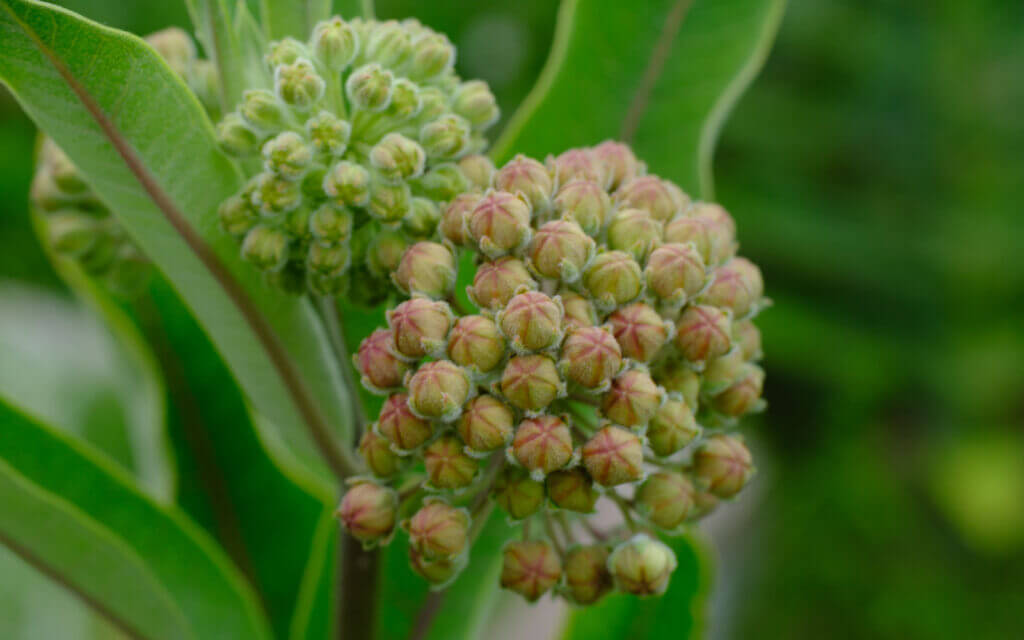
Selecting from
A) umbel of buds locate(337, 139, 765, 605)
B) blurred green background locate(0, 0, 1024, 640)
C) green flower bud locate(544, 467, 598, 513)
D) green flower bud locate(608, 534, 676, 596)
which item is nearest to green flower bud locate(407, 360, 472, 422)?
umbel of buds locate(337, 139, 765, 605)

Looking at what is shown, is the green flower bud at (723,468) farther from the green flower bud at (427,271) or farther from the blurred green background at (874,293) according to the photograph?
the blurred green background at (874,293)

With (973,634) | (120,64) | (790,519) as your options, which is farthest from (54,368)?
(973,634)

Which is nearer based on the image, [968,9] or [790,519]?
[968,9]

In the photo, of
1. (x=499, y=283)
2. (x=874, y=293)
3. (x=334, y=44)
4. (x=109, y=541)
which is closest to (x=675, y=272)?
(x=499, y=283)

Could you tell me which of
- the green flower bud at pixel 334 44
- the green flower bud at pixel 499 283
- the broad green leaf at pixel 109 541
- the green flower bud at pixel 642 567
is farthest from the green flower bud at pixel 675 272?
the broad green leaf at pixel 109 541

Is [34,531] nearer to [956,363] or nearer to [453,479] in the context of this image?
[453,479]
